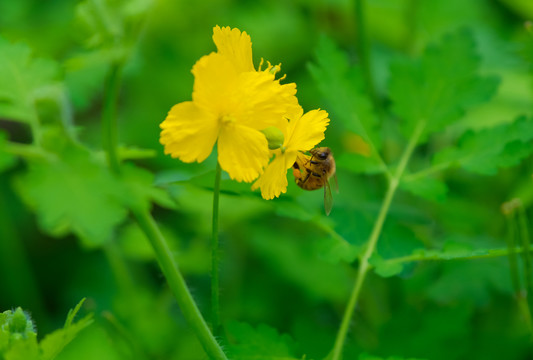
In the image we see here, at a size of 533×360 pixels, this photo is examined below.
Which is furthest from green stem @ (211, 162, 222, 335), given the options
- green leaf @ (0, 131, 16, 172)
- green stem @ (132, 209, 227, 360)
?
green leaf @ (0, 131, 16, 172)

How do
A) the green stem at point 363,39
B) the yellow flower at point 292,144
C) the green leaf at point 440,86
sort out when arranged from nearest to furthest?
the yellow flower at point 292,144 < the green leaf at point 440,86 < the green stem at point 363,39

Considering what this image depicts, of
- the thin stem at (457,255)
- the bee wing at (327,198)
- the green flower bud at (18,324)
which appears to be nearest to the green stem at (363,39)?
the bee wing at (327,198)

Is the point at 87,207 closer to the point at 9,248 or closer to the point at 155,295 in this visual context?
the point at 155,295

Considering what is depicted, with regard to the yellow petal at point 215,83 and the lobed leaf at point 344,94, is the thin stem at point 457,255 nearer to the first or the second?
the lobed leaf at point 344,94

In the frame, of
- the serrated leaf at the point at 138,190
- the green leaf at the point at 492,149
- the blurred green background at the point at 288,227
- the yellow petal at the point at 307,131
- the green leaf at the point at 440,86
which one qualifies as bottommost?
the blurred green background at the point at 288,227

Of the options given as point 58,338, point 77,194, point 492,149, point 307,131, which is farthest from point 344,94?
point 58,338

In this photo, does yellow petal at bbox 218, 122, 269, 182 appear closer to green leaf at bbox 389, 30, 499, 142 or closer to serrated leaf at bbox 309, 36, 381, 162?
serrated leaf at bbox 309, 36, 381, 162
